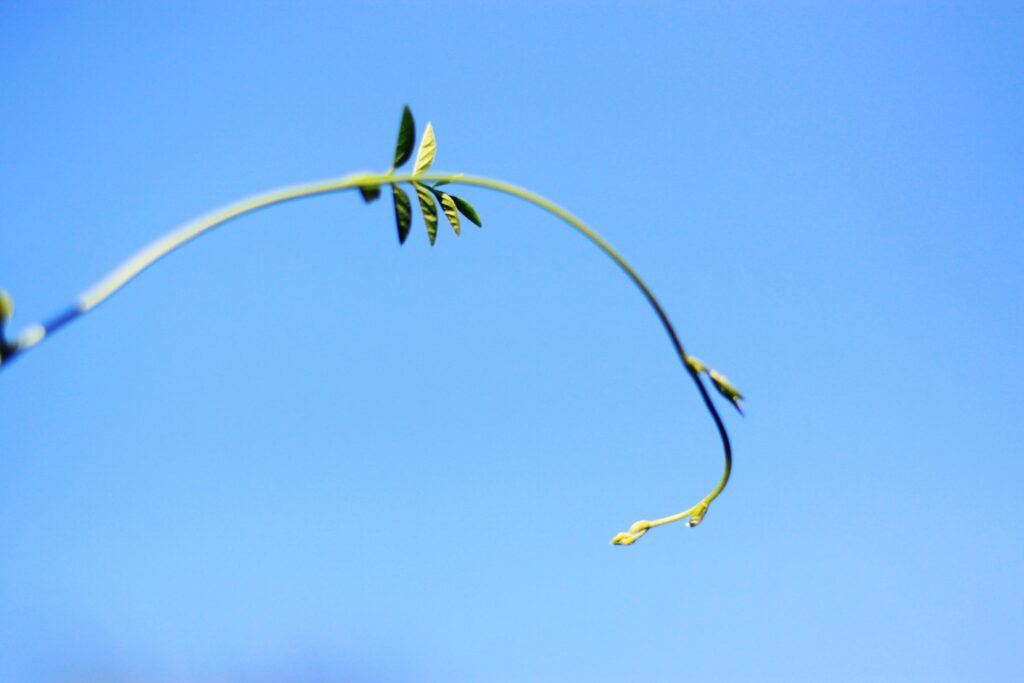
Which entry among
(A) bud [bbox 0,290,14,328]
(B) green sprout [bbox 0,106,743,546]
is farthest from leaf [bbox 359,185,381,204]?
(A) bud [bbox 0,290,14,328]

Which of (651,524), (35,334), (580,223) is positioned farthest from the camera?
(651,524)

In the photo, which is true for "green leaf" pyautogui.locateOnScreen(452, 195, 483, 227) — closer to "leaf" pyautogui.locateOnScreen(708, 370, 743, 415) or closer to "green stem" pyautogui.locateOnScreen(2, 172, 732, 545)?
"green stem" pyautogui.locateOnScreen(2, 172, 732, 545)

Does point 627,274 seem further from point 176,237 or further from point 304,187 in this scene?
point 176,237

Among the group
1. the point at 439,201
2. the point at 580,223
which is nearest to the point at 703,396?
the point at 580,223

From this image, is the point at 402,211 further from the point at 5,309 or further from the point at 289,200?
the point at 5,309

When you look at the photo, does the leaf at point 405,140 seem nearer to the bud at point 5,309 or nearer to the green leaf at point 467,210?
the green leaf at point 467,210

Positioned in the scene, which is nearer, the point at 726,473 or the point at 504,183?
the point at 504,183

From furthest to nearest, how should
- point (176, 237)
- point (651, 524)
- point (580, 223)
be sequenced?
point (651, 524) < point (580, 223) < point (176, 237)

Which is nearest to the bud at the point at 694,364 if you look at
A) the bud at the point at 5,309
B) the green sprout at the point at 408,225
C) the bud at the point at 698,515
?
the green sprout at the point at 408,225
